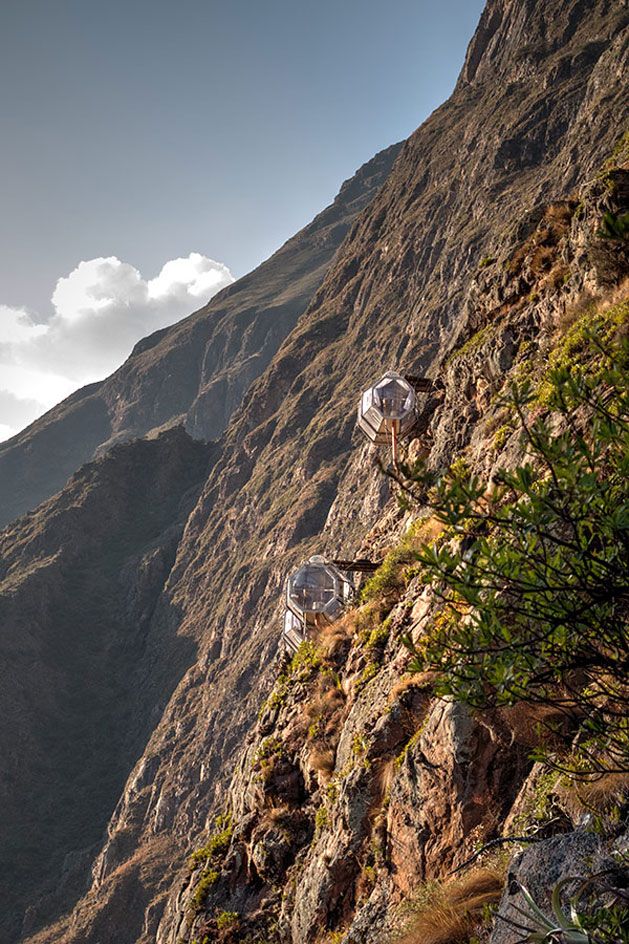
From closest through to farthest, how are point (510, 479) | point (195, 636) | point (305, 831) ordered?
point (510, 479) < point (305, 831) < point (195, 636)

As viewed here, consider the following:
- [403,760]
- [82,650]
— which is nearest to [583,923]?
[403,760]

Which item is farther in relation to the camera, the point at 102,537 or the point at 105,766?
the point at 102,537

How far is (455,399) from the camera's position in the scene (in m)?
12.4

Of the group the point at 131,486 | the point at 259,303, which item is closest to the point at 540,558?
the point at 131,486

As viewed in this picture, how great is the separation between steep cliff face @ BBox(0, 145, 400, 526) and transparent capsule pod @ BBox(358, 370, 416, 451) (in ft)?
315

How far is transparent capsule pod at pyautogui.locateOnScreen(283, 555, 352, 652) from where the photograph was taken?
13562 mm

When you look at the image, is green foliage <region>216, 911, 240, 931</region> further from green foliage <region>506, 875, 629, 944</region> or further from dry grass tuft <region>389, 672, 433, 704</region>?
green foliage <region>506, 875, 629, 944</region>

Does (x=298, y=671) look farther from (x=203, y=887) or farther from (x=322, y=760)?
(x=203, y=887)

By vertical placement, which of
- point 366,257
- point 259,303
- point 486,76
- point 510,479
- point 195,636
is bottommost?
point 195,636

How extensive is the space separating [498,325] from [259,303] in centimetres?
11532

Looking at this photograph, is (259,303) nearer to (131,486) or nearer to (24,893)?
(131,486)

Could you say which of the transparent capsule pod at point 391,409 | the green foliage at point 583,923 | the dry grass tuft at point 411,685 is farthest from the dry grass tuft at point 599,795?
the transparent capsule pod at point 391,409

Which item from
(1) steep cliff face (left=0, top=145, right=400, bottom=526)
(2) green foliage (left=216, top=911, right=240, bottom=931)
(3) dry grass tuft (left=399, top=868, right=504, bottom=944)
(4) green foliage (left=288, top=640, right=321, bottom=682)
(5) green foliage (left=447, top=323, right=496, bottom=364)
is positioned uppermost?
(1) steep cliff face (left=0, top=145, right=400, bottom=526)

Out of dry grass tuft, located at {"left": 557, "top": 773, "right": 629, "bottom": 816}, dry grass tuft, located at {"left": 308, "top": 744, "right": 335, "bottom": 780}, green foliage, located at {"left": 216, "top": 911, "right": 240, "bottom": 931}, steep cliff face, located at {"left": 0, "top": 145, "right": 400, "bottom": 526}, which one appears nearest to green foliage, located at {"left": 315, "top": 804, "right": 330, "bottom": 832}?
dry grass tuft, located at {"left": 308, "top": 744, "right": 335, "bottom": 780}
